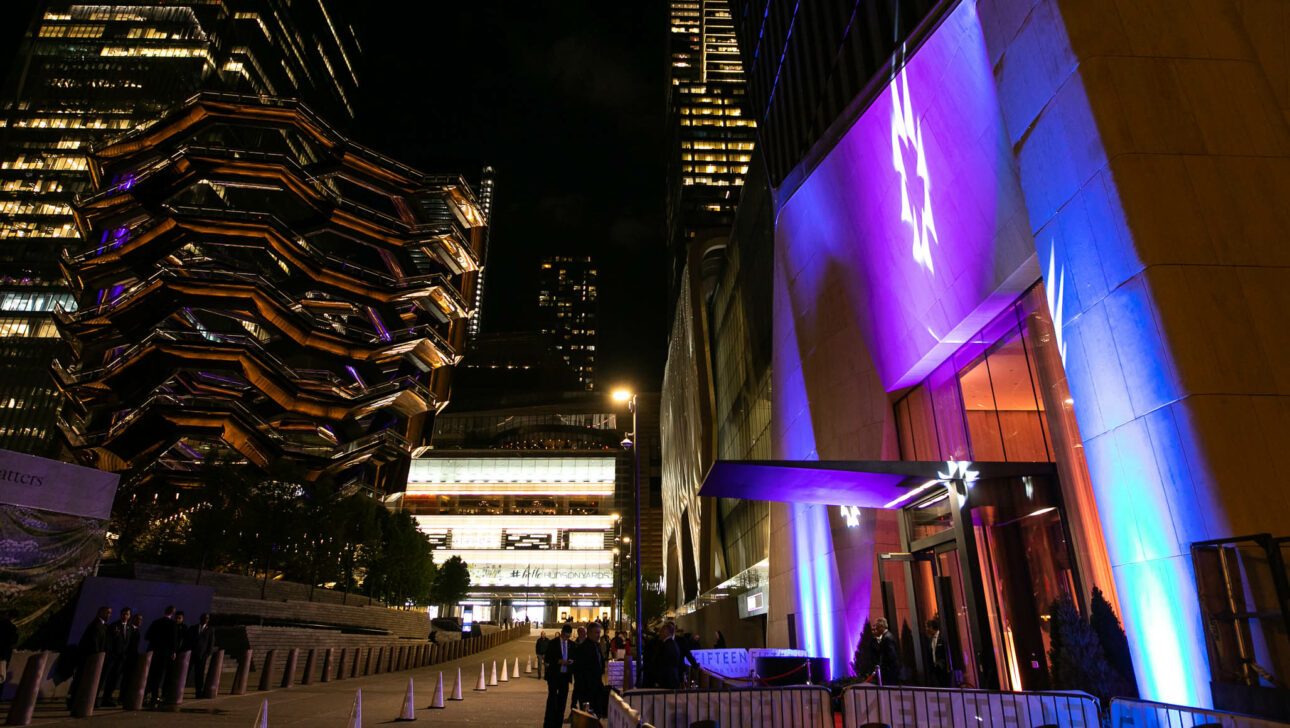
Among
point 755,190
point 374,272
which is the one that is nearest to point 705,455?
point 755,190

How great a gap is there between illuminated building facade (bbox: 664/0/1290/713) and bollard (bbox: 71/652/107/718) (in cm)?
1052

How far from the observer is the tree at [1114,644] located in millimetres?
7852

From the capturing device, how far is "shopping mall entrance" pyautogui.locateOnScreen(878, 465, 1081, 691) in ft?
33.8

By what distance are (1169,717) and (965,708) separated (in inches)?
68.9

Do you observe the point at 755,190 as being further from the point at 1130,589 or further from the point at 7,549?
the point at 7,549

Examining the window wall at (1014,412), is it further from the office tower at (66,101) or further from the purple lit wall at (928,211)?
the office tower at (66,101)

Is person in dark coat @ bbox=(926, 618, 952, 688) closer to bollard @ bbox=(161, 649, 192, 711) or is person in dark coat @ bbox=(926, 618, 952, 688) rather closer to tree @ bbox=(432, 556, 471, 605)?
bollard @ bbox=(161, 649, 192, 711)

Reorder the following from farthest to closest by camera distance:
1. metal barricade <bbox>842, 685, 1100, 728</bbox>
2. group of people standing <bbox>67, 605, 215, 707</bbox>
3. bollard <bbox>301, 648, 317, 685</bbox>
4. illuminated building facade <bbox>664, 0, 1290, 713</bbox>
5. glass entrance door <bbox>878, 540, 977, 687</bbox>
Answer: bollard <bbox>301, 648, 317, 685</bbox> → glass entrance door <bbox>878, 540, 977, 687</bbox> → group of people standing <bbox>67, 605, 215, 707</bbox> → illuminated building facade <bbox>664, 0, 1290, 713</bbox> → metal barricade <bbox>842, 685, 1100, 728</bbox>

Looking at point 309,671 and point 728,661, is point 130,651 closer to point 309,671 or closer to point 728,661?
point 309,671

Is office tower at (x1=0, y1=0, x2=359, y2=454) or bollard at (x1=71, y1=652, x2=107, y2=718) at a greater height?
office tower at (x1=0, y1=0, x2=359, y2=454)

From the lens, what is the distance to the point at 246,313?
177 feet

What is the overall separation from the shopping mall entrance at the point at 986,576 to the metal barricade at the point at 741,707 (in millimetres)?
3516

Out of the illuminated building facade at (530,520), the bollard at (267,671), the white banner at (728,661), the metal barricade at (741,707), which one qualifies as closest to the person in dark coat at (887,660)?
the metal barricade at (741,707)

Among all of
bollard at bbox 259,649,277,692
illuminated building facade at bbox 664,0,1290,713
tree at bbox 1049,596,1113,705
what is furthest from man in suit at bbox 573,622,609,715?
bollard at bbox 259,649,277,692
